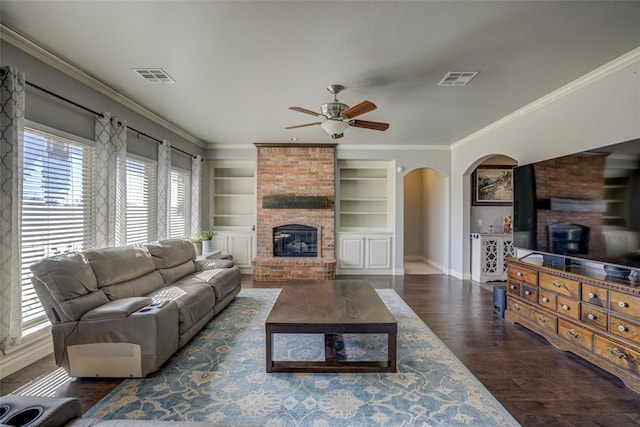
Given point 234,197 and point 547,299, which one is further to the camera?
point 234,197

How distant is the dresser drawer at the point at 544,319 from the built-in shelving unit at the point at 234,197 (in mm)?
5186

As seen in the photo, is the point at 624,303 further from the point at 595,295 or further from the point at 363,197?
the point at 363,197

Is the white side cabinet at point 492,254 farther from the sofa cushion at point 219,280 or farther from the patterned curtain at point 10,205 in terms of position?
the patterned curtain at point 10,205

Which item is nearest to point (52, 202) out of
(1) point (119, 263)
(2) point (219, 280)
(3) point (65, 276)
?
(1) point (119, 263)

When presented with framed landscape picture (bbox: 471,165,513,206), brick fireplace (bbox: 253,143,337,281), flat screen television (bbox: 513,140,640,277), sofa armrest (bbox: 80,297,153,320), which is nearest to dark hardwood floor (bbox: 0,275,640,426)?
sofa armrest (bbox: 80,297,153,320)

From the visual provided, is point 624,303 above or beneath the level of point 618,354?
above

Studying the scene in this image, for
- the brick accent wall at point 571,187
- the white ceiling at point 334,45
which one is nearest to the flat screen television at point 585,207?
the brick accent wall at point 571,187

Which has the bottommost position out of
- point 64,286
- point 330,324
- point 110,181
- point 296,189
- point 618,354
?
point 618,354

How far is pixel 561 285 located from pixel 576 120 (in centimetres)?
179

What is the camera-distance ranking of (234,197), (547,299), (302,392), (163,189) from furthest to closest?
(234,197), (163,189), (547,299), (302,392)

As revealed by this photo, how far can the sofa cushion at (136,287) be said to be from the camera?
2.68 metres

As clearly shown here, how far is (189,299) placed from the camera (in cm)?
287

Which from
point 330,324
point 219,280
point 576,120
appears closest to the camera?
point 330,324

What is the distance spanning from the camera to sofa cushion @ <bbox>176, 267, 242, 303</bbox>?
350 centimetres
